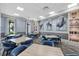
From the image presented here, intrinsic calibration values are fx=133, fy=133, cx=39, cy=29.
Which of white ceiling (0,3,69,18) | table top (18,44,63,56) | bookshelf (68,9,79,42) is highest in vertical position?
white ceiling (0,3,69,18)

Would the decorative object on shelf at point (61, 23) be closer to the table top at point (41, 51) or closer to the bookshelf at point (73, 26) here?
the bookshelf at point (73, 26)

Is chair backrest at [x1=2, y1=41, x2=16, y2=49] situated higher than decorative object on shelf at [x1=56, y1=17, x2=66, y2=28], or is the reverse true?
decorative object on shelf at [x1=56, y1=17, x2=66, y2=28]

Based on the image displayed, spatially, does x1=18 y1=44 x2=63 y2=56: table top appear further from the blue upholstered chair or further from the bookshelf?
the bookshelf

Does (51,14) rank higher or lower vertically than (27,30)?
higher

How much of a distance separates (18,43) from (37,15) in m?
0.71

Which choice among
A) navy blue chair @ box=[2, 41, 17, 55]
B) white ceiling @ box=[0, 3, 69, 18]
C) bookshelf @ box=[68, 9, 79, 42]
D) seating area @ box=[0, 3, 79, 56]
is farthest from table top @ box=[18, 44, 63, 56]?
white ceiling @ box=[0, 3, 69, 18]

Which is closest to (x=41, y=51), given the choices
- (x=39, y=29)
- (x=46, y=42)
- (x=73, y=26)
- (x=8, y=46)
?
(x=46, y=42)

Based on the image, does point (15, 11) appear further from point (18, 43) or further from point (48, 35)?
point (48, 35)

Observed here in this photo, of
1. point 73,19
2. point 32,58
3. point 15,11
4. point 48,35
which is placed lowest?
point 32,58

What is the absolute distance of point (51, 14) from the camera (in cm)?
282

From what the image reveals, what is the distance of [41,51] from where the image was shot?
2.71 metres

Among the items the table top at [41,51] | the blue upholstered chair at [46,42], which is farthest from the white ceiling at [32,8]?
the table top at [41,51]

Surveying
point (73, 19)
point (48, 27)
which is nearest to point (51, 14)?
point (48, 27)

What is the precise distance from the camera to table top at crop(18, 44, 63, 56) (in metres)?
2.62
